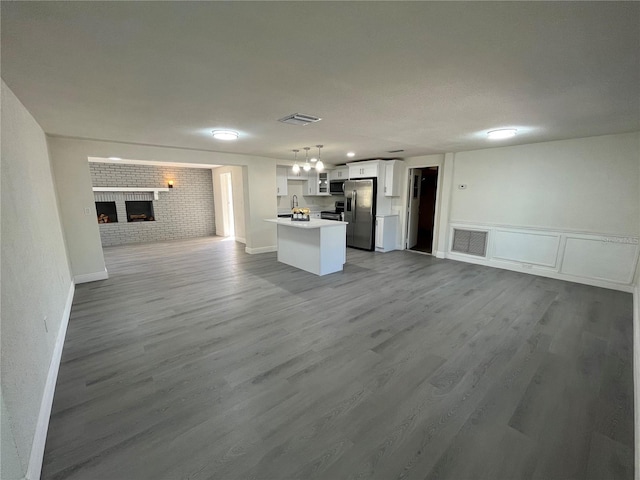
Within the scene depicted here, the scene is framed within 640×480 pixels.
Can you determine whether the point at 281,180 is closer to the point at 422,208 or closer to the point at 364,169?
the point at 364,169

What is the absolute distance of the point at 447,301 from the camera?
3.56 m

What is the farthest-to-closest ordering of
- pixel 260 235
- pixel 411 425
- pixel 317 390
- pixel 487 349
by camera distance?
pixel 260 235 < pixel 487 349 < pixel 317 390 < pixel 411 425

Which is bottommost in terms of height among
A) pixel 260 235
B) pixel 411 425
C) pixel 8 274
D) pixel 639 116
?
pixel 411 425

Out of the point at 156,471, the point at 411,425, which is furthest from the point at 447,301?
the point at 156,471

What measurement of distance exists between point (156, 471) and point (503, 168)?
20.2 feet

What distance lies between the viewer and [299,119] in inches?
118

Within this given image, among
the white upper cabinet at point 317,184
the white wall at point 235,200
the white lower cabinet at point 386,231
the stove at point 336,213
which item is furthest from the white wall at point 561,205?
the white wall at point 235,200

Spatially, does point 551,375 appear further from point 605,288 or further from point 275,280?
point 275,280

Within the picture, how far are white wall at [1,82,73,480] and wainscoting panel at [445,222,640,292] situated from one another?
6.35 meters

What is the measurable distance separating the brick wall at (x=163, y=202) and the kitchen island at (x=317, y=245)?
474cm

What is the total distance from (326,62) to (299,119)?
1.29 metres

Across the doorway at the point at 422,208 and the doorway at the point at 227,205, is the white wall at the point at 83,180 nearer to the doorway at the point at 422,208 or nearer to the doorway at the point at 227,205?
the doorway at the point at 227,205

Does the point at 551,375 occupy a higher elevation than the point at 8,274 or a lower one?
lower

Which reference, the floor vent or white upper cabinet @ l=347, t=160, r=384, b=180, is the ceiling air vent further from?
the floor vent
